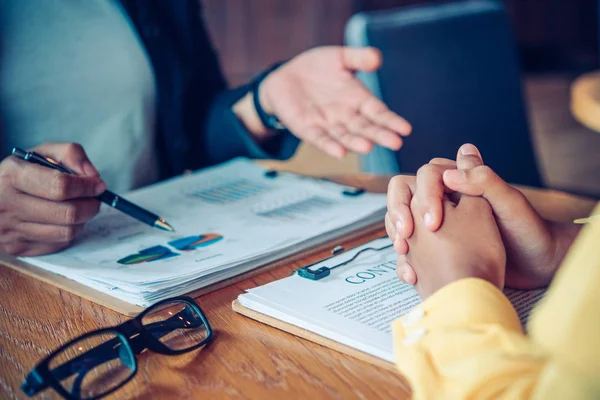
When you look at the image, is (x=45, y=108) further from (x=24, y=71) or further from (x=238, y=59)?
(x=238, y=59)

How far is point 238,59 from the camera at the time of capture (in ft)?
14.8

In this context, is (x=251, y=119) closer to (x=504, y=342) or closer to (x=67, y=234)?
(x=67, y=234)

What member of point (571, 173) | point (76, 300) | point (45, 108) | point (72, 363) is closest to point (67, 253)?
point (76, 300)

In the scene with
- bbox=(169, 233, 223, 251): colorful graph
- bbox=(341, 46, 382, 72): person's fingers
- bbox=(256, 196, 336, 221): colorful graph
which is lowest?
bbox=(256, 196, 336, 221): colorful graph

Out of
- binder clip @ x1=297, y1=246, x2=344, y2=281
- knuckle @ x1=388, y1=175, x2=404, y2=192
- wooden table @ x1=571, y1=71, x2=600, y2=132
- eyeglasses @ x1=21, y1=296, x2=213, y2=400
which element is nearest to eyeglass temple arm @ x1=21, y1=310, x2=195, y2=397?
eyeglasses @ x1=21, y1=296, x2=213, y2=400

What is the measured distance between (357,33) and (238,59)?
126 inches

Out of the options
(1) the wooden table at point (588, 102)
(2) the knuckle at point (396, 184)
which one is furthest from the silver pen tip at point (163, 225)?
(1) the wooden table at point (588, 102)

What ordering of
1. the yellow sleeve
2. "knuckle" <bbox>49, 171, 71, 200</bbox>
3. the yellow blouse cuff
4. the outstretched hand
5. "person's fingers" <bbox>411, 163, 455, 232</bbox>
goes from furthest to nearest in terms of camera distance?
the outstretched hand, "knuckle" <bbox>49, 171, 71, 200</bbox>, "person's fingers" <bbox>411, 163, 455, 232</bbox>, the yellow blouse cuff, the yellow sleeve

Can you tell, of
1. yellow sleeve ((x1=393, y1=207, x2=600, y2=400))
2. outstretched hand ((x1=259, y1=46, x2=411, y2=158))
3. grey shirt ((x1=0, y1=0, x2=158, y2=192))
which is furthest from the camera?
grey shirt ((x1=0, y1=0, x2=158, y2=192))

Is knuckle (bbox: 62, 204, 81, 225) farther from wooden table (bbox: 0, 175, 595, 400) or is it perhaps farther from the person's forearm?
the person's forearm

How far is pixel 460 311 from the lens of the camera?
0.51 metres

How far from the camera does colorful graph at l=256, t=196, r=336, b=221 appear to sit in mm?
872

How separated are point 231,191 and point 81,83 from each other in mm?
404

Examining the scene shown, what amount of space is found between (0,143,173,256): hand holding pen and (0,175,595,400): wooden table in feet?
0.24
